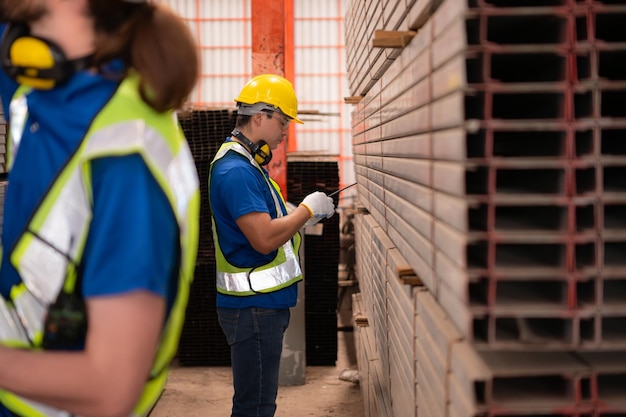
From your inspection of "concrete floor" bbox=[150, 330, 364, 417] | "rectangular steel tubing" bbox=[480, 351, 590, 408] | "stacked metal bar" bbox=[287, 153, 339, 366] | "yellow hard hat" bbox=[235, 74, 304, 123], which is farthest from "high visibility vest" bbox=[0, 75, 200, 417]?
"stacked metal bar" bbox=[287, 153, 339, 366]

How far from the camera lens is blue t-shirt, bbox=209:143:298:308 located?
312cm

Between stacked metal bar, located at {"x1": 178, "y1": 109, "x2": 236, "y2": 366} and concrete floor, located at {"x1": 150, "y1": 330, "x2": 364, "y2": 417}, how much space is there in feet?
0.47

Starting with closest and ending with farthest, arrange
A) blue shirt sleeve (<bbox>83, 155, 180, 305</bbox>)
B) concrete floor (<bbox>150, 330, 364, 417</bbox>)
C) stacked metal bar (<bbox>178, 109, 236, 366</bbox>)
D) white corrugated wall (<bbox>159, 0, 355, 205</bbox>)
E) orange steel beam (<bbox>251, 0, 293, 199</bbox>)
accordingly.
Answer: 1. blue shirt sleeve (<bbox>83, 155, 180, 305</bbox>)
2. concrete floor (<bbox>150, 330, 364, 417</bbox>)
3. orange steel beam (<bbox>251, 0, 293, 199</bbox>)
4. stacked metal bar (<bbox>178, 109, 236, 366</bbox>)
5. white corrugated wall (<bbox>159, 0, 355, 205</bbox>)

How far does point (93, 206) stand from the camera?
1107 mm

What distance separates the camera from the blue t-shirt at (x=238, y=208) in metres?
3.12

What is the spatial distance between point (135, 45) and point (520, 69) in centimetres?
79

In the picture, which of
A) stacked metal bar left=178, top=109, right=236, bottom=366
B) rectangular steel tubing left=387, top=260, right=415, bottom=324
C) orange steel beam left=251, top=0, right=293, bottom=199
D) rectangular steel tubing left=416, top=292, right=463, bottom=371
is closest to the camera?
rectangular steel tubing left=416, top=292, right=463, bottom=371

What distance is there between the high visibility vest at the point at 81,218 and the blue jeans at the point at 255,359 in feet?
6.41

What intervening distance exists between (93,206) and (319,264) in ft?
15.8

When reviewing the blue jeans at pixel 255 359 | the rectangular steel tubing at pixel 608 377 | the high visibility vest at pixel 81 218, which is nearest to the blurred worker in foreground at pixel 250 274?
the blue jeans at pixel 255 359

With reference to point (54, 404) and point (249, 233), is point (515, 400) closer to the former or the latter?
point (54, 404)

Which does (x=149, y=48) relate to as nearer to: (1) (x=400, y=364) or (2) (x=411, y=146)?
(2) (x=411, y=146)

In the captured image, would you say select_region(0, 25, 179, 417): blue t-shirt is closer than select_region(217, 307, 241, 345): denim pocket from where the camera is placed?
Yes

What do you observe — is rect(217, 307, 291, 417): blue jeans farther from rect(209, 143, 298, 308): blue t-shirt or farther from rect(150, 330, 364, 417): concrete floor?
rect(150, 330, 364, 417): concrete floor
